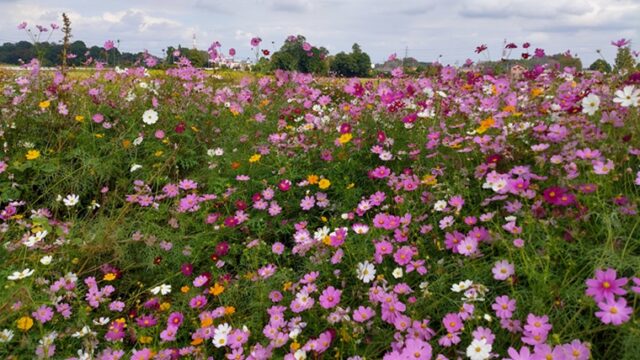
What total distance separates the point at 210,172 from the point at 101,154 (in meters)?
1.01

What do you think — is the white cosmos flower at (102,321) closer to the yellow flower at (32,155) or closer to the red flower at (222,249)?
the red flower at (222,249)

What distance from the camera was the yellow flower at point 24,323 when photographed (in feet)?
6.75

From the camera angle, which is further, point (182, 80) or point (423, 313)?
point (182, 80)

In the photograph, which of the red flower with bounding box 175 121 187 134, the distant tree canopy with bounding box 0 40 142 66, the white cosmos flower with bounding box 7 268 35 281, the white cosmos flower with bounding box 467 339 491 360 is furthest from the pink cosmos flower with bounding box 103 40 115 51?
the white cosmos flower with bounding box 467 339 491 360

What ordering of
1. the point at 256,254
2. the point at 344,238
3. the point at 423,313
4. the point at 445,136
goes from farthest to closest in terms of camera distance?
→ the point at 445,136 → the point at 256,254 → the point at 344,238 → the point at 423,313

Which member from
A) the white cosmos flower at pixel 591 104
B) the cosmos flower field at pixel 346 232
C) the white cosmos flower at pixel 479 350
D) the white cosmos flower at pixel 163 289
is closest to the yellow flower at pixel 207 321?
the cosmos flower field at pixel 346 232

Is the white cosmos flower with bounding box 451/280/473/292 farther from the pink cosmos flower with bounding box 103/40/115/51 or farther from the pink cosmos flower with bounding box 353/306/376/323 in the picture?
the pink cosmos flower with bounding box 103/40/115/51

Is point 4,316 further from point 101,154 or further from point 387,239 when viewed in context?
point 101,154

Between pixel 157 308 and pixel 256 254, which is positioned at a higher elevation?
pixel 256 254

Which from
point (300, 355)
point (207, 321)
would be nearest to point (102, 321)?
point (207, 321)

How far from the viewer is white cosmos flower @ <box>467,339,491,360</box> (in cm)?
155

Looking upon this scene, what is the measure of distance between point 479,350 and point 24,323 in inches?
68.4

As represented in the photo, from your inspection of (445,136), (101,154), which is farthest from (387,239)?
(101,154)

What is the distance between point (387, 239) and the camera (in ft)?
7.31
